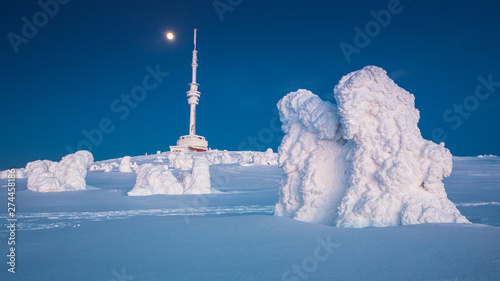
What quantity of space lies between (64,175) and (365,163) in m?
17.1

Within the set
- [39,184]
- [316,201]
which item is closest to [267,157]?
[39,184]

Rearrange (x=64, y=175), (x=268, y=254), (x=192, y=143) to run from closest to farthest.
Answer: (x=268, y=254) → (x=64, y=175) → (x=192, y=143)

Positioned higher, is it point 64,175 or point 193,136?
point 193,136

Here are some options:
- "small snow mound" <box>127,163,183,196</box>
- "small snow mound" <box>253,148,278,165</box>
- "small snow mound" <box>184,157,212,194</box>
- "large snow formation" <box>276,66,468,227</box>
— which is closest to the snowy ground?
"large snow formation" <box>276,66,468,227</box>

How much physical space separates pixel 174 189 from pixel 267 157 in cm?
2391

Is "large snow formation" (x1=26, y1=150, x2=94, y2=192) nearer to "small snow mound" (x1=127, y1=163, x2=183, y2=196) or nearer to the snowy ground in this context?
"small snow mound" (x1=127, y1=163, x2=183, y2=196)

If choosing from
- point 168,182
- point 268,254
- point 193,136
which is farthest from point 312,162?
point 193,136

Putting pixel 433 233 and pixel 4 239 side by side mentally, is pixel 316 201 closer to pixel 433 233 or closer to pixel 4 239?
pixel 433 233

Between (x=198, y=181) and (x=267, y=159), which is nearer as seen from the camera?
(x=198, y=181)

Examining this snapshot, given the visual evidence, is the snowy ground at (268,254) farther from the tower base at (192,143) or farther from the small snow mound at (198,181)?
the tower base at (192,143)

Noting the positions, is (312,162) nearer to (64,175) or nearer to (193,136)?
(64,175)

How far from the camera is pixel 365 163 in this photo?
17.2ft

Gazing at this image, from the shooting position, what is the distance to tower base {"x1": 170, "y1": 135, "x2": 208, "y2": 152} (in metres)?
61.4

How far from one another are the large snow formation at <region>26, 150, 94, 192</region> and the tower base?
42.1 meters
